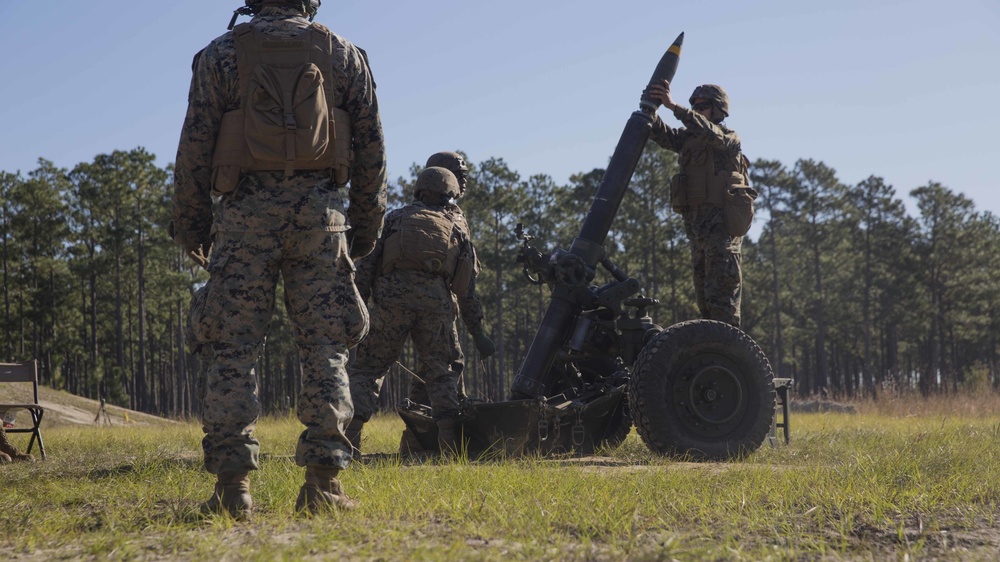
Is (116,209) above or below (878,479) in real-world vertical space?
above

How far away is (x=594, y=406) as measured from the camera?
6.79 metres

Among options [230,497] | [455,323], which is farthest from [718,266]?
[230,497]

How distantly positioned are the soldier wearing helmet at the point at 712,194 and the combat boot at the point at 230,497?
4738 mm

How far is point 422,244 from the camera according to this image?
6.78m

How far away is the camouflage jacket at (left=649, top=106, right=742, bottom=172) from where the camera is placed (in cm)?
732

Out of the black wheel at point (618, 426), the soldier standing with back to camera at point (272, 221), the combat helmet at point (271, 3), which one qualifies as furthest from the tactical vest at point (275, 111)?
the black wheel at point (618, 426)

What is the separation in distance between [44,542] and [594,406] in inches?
169

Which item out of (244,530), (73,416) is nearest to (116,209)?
(73,416)

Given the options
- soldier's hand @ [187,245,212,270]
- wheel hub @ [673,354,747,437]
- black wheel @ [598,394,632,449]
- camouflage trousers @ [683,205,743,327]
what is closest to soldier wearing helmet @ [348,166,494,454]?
black wheel @ [598,394,632,449]

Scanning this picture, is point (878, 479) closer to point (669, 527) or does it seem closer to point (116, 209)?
point (669, 527)

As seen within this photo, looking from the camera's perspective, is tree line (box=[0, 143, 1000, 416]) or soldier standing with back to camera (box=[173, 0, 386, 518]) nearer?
soldier standing with back to camera (box=[173, 0, 386, 518])

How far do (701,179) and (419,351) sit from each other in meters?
2.85

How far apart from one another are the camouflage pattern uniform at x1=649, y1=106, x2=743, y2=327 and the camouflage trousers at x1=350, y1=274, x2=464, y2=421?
2169mm

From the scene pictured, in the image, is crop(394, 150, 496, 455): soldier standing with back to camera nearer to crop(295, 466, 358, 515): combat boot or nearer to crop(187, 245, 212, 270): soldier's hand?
crop(187, 245, 212, 270): soldier's hand
